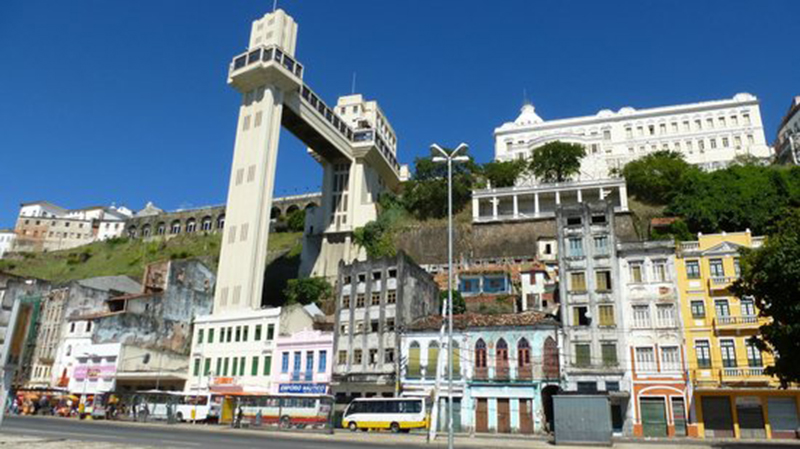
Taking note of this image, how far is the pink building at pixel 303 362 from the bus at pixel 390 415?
9.56 metres

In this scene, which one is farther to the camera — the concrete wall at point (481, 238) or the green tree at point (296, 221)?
the green tree at point (296, 221)

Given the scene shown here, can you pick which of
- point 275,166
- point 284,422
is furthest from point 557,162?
point 284,422

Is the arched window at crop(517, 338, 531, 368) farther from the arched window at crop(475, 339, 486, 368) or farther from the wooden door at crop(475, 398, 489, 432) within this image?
the wooden door at crop(475, 398, 489, 432)

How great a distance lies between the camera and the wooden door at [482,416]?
4200 cm

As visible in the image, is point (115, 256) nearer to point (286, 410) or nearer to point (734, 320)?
point (286, 410)

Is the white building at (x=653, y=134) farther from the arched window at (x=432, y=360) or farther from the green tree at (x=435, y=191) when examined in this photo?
the arched window at (x=432, y=360)

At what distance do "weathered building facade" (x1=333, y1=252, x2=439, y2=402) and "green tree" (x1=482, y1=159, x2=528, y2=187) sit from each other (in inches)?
1446

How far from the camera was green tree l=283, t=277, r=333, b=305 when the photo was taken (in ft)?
227

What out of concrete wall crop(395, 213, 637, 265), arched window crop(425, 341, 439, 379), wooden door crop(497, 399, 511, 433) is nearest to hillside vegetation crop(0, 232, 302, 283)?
concrete wall crop(395, 213, 637, 265)

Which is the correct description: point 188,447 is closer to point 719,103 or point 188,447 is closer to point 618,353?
point 618,353

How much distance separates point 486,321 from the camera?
150 ft

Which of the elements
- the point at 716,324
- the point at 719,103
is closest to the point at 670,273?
the point at 716,324

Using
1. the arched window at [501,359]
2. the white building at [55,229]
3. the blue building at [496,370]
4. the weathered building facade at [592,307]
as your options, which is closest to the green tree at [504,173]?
the weathered building facade at [592,307]

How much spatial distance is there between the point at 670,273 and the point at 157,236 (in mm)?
107219
